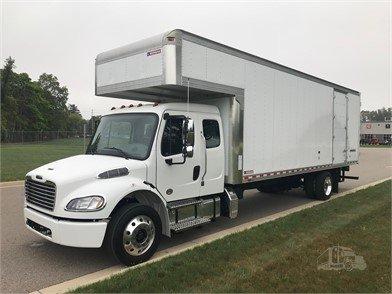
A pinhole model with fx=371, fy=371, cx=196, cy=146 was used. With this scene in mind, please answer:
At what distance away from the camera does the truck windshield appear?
20.0 ft

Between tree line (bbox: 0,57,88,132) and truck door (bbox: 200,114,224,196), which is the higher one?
tree line (bbox: 0,57,88,132)

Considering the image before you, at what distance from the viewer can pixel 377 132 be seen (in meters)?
96.6

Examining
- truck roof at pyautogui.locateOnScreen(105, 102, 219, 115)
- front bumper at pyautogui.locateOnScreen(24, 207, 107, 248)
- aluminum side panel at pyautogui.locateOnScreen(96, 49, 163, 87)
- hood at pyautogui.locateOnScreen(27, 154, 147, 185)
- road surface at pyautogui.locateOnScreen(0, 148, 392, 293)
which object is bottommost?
road surface at pyautogui.locateOnScreen(0, 148, 392, 293)

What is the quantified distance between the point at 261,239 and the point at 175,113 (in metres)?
2.68

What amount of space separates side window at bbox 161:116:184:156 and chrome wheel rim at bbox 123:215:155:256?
1196mm

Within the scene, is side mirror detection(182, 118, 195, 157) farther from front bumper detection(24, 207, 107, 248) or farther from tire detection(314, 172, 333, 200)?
tire detection(314, 172, 333, 200)

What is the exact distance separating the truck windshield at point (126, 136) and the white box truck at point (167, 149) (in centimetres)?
2

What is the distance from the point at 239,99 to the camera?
7.46 m

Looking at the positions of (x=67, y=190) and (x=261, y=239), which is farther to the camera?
(x=261, y=239)

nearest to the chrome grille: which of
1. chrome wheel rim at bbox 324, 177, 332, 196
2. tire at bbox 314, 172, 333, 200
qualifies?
tire at bbox 314, 172, 333, 200

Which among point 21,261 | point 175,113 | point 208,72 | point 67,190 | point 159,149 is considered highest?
point 208,72

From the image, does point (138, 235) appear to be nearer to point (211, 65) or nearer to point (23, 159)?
point (211, 65)

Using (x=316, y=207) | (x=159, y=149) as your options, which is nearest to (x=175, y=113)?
(x=159, y=149)

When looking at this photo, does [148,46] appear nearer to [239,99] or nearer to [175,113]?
[175,113]
